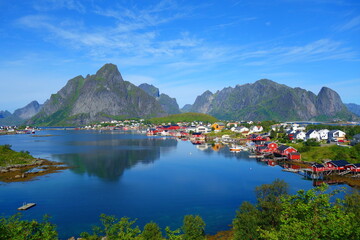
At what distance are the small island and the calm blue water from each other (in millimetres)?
2401

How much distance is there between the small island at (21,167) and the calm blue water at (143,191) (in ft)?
7.88

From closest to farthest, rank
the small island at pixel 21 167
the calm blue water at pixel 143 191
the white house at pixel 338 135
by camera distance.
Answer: the calm blue water at pixel 143 191 < the small island at pixel 21 167 < the white house at pixel 338 135

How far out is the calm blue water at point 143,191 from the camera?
22516 mm

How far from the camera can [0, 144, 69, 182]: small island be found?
36031mm

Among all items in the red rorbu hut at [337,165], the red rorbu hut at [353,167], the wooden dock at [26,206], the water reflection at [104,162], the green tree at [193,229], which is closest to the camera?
the green tree at [193,229]

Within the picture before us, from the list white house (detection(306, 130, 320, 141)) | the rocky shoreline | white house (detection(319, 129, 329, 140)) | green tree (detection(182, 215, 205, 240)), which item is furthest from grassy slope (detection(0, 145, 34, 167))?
white house (detection(319, 129, 329, 140))

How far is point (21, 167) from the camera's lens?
137 ft

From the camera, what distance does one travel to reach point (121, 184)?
32.7 m

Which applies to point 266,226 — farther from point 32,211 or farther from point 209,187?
point 32,211

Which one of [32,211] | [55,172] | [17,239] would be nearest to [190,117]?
[55,172]

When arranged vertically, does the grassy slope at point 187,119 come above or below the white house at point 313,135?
above

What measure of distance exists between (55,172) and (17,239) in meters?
31.3

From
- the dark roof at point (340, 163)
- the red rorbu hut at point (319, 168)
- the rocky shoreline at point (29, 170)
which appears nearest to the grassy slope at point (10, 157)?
the rocky shoreline at point (29, 170)

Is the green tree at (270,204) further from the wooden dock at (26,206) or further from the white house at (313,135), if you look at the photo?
the white house at (313,135)
